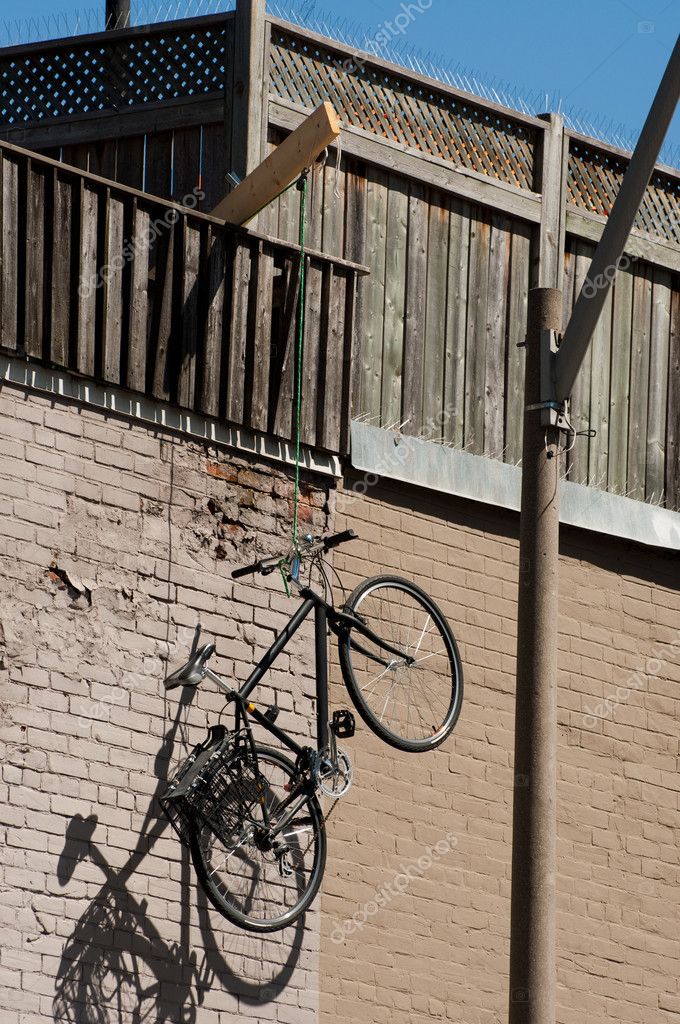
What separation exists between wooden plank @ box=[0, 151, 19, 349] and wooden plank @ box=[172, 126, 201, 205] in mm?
1672

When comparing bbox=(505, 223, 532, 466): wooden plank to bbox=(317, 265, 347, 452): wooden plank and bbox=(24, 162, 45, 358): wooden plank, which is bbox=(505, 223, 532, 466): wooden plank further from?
bbox=(24, 162, 45, 358): wooden plank

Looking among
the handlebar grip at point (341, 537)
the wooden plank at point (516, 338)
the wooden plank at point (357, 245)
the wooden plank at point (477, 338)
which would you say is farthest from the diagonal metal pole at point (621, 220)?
the wooden plank at point (516, 338)

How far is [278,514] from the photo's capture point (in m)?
10.1

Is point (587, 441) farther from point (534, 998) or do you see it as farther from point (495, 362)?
point (534, 998)

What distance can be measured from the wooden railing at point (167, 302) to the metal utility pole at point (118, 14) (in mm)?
4428

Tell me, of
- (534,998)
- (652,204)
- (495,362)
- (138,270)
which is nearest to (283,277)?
(138,270)

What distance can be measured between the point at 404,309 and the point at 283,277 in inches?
45.4

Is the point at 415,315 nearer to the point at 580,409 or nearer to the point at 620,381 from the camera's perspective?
the point at 580,409

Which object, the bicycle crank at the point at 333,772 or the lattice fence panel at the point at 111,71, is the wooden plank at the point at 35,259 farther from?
the bicycle crank at the point at 333,772

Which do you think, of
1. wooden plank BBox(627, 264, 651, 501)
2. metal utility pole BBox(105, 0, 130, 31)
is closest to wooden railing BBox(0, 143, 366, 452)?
wooden plank BBox(627, 264, 651, 501)

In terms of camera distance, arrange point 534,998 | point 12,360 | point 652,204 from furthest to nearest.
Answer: point 652,204
point 12,360
point 534,998

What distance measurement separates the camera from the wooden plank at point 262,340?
10086mm

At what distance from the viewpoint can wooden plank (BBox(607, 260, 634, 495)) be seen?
39.7 ft
